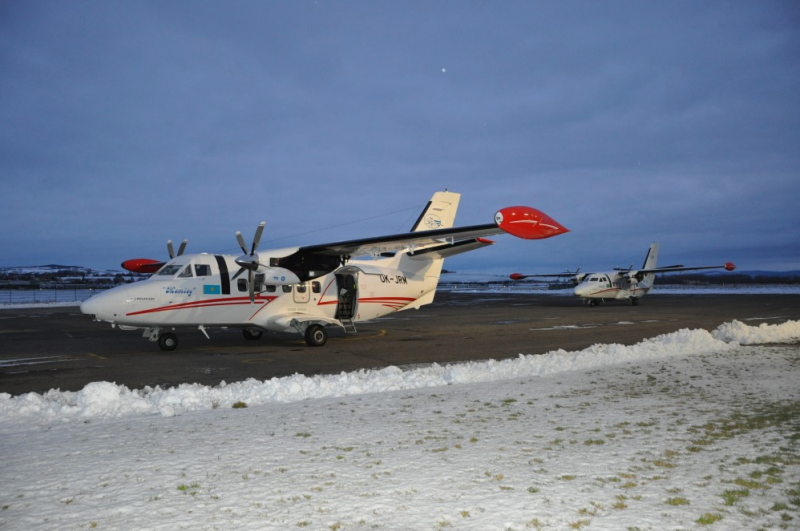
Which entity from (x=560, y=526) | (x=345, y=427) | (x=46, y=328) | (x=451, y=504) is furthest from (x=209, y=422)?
(x=46, y=328)

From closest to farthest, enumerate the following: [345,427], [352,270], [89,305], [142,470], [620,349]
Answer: [142,470] < [345,427] < [620,349] < [89,305] < [352,270]

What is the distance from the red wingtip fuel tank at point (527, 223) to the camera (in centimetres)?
1170

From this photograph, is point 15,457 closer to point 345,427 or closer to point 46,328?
point 345,427

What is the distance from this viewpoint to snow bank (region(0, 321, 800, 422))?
758cm

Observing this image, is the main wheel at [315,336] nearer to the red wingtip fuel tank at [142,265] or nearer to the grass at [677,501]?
the red wingtip fuel tank at [142,265]

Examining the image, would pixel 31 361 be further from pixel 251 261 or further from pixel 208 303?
pixel 251 261

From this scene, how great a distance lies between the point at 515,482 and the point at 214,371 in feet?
28.8

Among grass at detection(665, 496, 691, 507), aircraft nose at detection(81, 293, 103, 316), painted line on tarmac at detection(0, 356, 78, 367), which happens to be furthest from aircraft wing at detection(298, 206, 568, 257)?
grass at detection(665, 496, 691, 507)

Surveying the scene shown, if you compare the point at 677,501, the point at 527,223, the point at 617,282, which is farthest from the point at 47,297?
the point at 677,501

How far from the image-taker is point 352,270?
18.4 m

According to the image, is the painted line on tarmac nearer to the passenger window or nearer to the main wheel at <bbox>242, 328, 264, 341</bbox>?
the passenger window

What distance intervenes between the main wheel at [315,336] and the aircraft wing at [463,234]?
8.20 ft

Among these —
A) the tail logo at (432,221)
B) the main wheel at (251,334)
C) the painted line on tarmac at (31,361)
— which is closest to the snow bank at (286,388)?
the painted line on tarmac at (31,361)

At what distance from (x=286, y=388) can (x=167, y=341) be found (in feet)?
27.5
